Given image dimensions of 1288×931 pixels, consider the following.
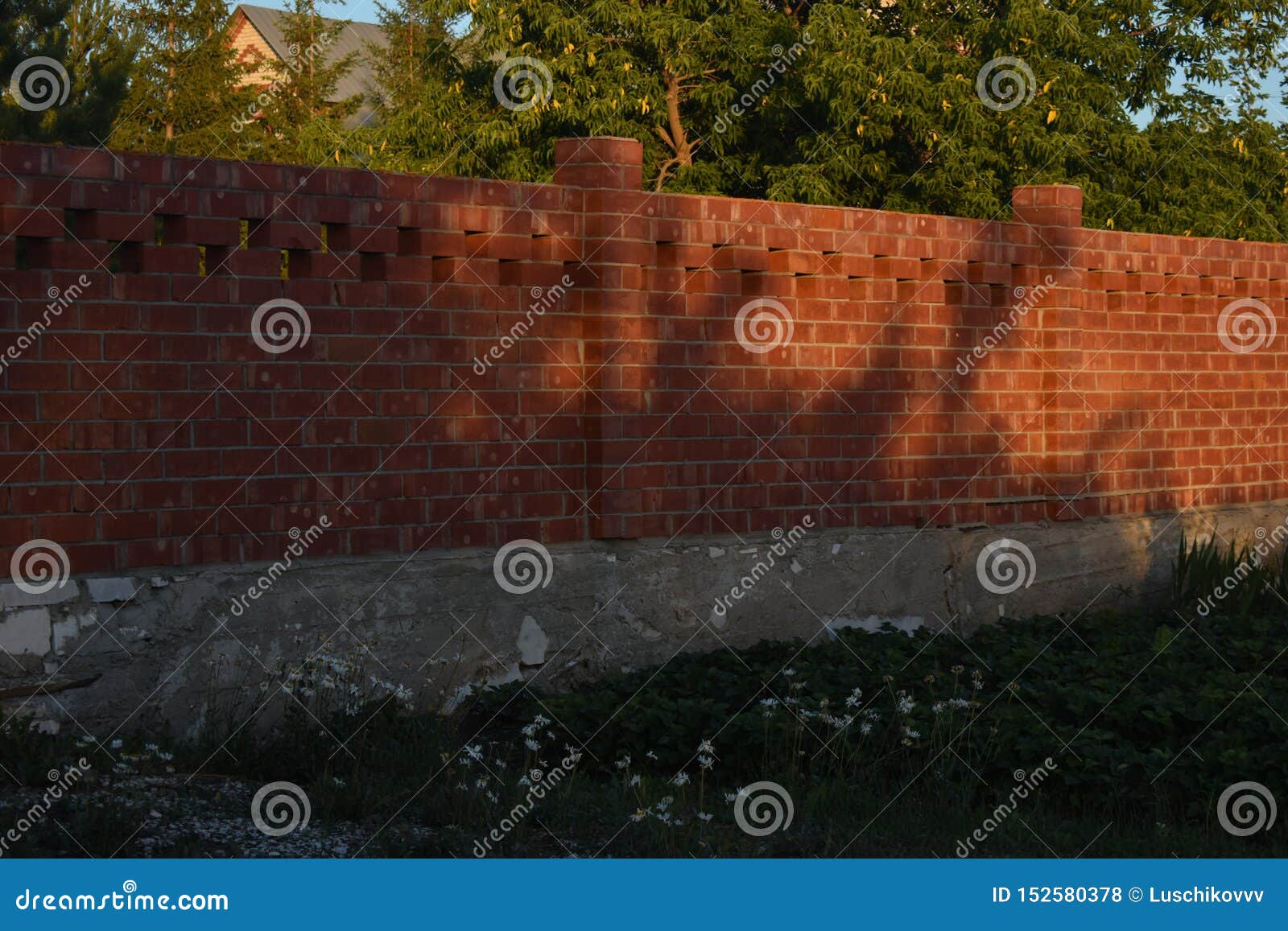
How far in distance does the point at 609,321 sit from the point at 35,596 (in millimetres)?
2952

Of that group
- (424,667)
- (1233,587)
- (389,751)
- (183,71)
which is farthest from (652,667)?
(183,71)

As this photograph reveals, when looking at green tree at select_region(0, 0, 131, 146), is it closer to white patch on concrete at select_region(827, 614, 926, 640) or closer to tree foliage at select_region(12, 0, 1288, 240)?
tree foliage at select_region(12, 0, 1288, 240)

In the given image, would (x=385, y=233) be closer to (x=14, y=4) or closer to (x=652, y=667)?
(x=652, y=667)

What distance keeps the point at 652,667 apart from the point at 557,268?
6.73 feet

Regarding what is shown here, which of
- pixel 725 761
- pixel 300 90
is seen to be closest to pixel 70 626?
pixel 725 761

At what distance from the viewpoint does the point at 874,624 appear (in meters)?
8.09

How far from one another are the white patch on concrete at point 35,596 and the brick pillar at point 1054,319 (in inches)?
228

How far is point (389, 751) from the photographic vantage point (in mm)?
5664

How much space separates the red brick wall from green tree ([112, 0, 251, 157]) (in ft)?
62.5

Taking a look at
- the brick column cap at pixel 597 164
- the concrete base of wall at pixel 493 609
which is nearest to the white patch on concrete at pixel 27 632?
the concrete base of wall at pixel 493 609

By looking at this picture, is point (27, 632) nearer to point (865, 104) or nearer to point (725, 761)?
point (725, 761)

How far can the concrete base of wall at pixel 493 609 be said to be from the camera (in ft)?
18.5

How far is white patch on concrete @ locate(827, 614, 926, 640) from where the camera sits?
791 centimetres

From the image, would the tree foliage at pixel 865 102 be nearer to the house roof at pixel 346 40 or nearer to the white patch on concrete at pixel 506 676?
the white patch on concrete at pixel 506 676
